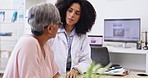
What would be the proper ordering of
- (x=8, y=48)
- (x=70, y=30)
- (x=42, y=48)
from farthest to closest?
(x=8, y=48) → (x=70, y=30) → (x=42, y=48)

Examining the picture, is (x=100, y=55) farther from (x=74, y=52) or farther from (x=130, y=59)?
(x=74, y=52)

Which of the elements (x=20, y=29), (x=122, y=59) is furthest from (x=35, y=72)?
(x=20, y=29)

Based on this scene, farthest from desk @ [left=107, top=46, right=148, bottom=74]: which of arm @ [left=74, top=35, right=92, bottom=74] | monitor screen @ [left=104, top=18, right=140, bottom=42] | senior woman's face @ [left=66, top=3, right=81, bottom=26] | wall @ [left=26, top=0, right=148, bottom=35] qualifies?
senior woman's face @ [left=66, top=3, right=81, bottom=26]

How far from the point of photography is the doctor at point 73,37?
1.83 metres

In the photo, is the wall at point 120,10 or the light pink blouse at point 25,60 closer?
the light pink blouse at point 25,60

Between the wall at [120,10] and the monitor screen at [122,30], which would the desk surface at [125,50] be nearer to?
the monitor screen at [122,30]

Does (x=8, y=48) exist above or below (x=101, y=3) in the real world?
below

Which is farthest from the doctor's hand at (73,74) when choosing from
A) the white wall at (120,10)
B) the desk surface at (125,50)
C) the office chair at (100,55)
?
the white wall at (120,10)

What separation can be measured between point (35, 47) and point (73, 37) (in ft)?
2.23

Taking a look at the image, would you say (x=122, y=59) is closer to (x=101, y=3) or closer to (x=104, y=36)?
(x=104, y=36)

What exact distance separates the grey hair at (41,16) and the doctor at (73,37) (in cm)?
52

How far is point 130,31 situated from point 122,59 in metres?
0.63

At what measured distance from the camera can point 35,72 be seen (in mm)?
1254

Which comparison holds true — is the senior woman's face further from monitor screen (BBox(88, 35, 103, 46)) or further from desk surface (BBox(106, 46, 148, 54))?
monitor screen (BBox(88, 35, 103, 46))
